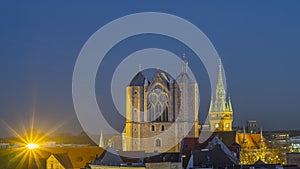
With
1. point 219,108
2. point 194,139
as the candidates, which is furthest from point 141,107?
point 219,108

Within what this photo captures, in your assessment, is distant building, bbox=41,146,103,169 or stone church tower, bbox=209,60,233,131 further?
stone church tower, bbox=209,60,233,131

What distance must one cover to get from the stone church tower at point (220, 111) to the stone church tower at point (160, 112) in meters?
46.0

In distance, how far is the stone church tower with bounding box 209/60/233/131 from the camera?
135750 millimetres

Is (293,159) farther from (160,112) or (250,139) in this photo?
(250,139)

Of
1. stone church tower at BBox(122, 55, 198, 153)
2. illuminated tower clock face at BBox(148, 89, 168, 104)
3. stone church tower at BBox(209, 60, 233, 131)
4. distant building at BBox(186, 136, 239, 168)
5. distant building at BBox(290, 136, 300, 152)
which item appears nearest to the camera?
distant building at BBox(186, 136, 239, 168)

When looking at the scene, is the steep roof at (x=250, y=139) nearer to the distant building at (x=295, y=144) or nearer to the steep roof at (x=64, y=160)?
the distant building at (x=295, y=144)

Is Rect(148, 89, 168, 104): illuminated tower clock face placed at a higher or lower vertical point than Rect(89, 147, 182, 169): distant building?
higher

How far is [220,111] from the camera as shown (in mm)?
139000

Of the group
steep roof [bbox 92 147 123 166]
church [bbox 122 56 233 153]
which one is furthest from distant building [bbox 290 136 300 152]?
steep roof [bbox 92 147 123 166]

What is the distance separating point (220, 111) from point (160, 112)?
5131 cm

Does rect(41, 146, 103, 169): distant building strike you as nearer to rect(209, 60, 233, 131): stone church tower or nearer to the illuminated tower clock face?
the illuminated tower clock face

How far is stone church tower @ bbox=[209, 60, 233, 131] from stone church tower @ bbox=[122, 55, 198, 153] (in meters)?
46.0

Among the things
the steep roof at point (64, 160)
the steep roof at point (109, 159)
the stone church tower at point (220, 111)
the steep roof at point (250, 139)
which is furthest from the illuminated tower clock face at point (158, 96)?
the stone church tower at point (220, 111)

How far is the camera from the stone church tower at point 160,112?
8800 centimetres
